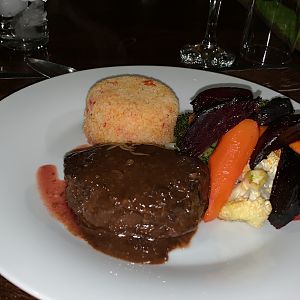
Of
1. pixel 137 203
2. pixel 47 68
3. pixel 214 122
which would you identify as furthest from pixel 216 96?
pixel 47 68

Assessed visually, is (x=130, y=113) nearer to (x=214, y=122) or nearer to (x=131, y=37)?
(x=214, y=122)

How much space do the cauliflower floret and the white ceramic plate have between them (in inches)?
1.4

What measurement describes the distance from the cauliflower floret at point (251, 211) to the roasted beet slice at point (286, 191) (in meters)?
0.03

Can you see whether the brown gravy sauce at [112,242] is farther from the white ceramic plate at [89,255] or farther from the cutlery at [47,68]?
the cutlery at [47,68]

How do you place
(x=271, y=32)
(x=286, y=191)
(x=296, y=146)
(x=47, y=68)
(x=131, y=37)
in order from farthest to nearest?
(x=271, y=32)
(x=131, y=37)
(x=47, y=68)
(x=296, y=146)
(x=286, y=191)

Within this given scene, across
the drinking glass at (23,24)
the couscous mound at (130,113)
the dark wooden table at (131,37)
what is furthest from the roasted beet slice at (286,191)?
the drinking glass at (23,24)

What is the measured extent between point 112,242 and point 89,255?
0.12m

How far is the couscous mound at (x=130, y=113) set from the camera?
240cm

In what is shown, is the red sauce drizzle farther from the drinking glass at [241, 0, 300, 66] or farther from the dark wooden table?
the drinking glass at [241, 0, 300, 66]

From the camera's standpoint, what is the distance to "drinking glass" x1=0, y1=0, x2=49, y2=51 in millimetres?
3129

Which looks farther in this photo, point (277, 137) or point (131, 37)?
point (131, 37)

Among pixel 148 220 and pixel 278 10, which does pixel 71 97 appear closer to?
pixel 148 220

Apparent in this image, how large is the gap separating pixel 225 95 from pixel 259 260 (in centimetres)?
78

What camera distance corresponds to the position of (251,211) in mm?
1944
